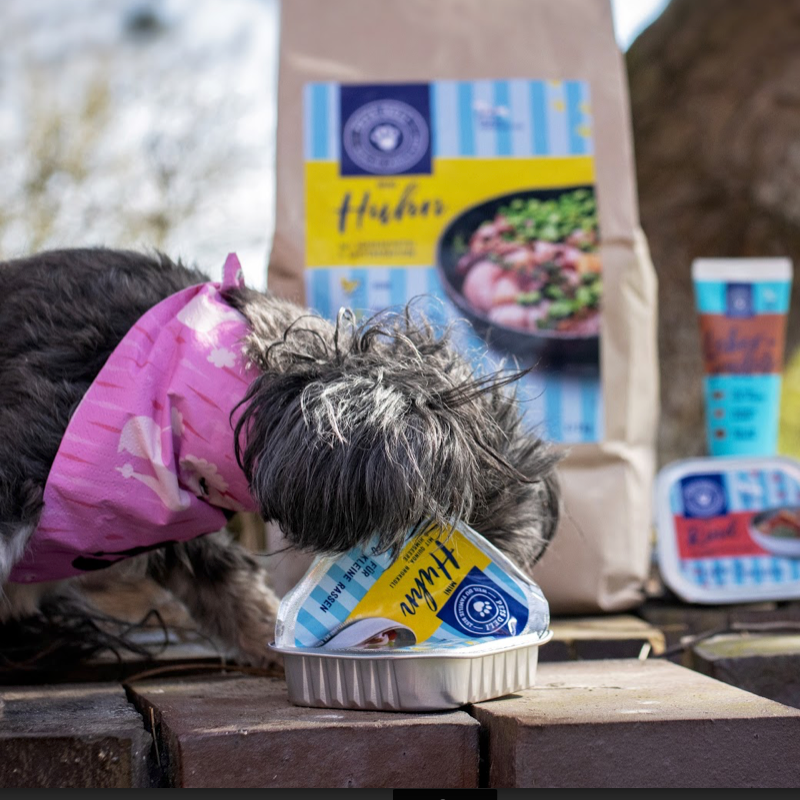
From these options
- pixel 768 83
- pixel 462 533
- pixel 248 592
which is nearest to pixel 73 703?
pixel 248 592

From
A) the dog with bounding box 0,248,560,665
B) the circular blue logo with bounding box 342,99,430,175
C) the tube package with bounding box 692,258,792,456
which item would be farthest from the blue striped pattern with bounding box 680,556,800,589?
the circular blue logo with bounding box 342,99,430,175

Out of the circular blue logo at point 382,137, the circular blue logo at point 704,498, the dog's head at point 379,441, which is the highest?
the circular blue logo at point 382,137

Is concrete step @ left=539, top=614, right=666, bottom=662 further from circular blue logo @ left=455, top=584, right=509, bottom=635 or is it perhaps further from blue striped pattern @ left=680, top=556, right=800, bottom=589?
circular blue logo @ left=455, top=584, right=509, bottom=635

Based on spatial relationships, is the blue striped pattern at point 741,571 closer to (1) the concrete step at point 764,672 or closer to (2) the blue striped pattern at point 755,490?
(2) the blue striped pattern at point 755,490

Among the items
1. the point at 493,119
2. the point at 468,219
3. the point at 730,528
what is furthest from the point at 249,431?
the point at 730,528

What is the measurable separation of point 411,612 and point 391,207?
1.00m

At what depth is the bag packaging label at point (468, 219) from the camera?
197 centimetres

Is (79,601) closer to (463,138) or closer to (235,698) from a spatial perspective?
(235,698)

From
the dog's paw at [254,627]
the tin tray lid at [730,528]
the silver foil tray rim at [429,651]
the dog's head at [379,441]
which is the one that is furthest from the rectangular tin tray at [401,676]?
the tin tray lid at [730,528]

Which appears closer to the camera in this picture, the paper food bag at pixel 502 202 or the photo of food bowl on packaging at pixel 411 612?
the photo of food bowl on packaging at pixel 411 612

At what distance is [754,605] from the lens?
2.02 metres

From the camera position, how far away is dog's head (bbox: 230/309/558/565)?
1075mm

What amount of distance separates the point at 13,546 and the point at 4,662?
0.41m

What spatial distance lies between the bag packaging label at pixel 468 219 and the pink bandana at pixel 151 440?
71 cm
